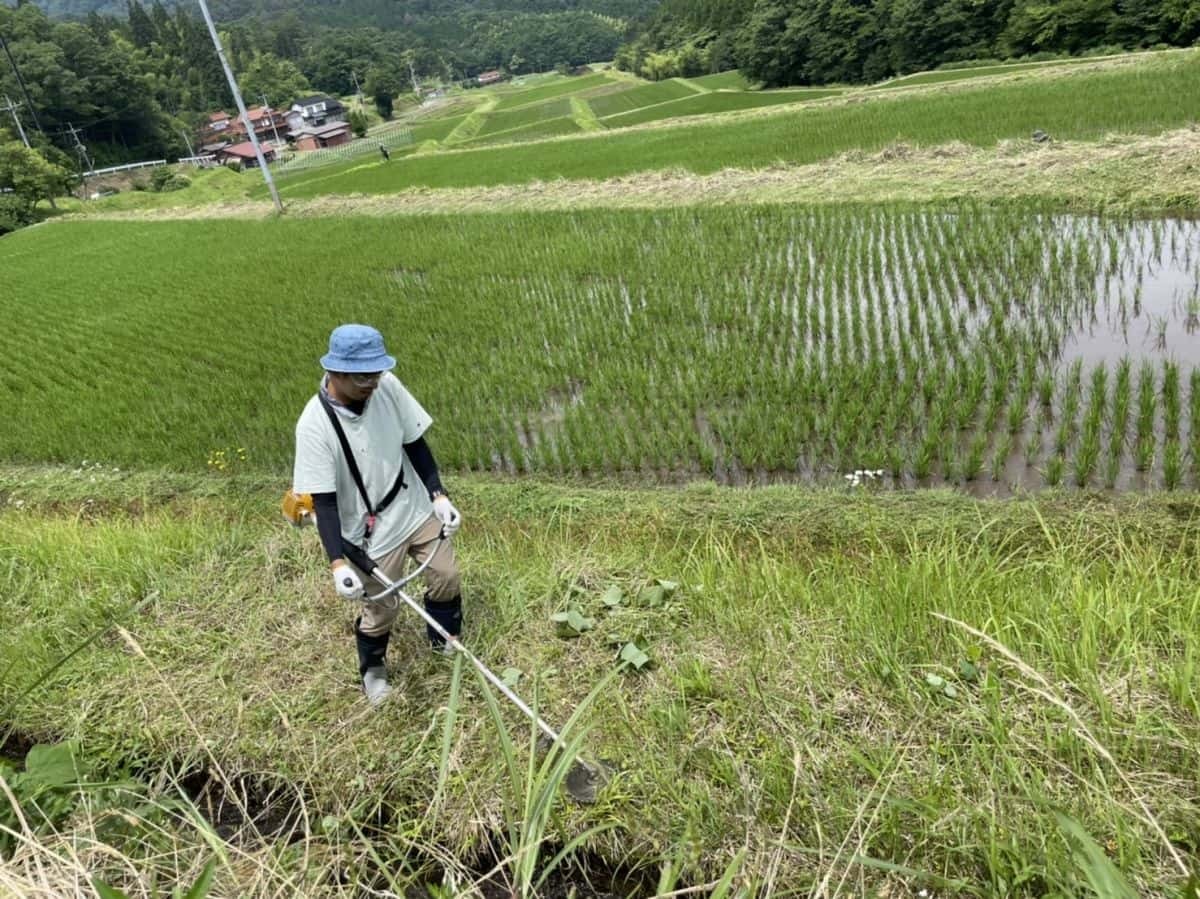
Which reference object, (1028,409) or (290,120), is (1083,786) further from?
(290,120)

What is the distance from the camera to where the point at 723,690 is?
208 centimetres

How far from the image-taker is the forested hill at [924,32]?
68.8 feet

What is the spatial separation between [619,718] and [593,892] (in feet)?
1.53

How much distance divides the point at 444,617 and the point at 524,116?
3947cm

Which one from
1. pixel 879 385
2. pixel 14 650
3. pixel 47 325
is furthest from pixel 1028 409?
pixel 47 325

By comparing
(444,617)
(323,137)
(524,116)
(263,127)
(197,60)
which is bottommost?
(444,617)

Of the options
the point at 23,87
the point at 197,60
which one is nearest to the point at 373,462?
the point at 23,87

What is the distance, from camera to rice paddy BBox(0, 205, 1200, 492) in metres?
4.03

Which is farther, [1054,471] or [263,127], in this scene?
[263,127]

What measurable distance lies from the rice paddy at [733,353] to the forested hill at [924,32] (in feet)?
69.5

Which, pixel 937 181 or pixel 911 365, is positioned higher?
pixel 937 181

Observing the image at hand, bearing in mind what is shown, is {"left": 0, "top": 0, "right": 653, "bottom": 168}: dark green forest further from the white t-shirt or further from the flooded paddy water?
the white t-shirt

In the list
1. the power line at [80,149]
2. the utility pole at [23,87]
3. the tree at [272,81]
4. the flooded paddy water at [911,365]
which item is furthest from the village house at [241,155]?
the flooded paddy water at [911,365]

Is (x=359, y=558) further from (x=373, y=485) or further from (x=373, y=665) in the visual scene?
(x=373, y=665)
